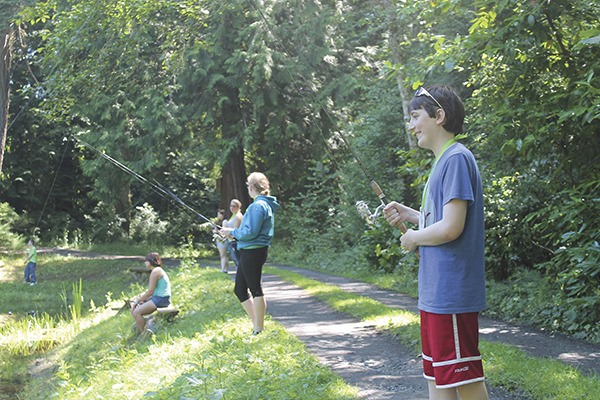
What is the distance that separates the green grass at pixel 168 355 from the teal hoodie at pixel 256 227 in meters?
1.11

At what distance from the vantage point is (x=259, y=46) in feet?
79.4

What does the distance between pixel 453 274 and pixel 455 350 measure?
0.35 metres

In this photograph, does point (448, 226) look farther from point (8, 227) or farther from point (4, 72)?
point (8, 227)

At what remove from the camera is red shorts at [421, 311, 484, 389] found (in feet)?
11.3

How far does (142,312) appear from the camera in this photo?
12.8 meters

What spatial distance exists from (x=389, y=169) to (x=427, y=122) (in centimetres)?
1768

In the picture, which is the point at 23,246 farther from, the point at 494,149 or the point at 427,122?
the point at 427,122

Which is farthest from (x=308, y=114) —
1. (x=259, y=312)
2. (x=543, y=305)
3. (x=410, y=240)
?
(x=410, y=240)

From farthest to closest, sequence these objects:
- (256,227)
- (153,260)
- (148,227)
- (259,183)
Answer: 1. (148,227)
2. (153,260)
3. (259,183)
4. (256,227)

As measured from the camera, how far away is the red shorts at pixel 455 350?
11.3 ft

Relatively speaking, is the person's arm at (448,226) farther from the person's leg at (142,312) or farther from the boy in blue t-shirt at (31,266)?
the boy in blue t-shirt at (31,266)

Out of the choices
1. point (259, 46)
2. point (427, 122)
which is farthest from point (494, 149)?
point (259, 46)

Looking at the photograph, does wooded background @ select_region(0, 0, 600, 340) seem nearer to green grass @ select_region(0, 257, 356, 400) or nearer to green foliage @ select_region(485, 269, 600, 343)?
green foliage @ select_region(485, 269, 600, 343)

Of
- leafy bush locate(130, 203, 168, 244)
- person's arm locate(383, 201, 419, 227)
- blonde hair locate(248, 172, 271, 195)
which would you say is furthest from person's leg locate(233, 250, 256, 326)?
leafy bush locate(130, 203, 168, 244)
